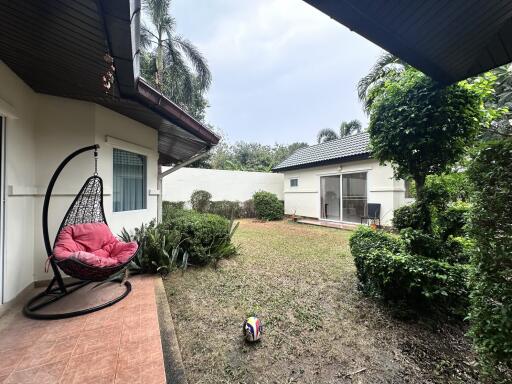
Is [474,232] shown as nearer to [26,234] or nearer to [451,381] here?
[451,381]

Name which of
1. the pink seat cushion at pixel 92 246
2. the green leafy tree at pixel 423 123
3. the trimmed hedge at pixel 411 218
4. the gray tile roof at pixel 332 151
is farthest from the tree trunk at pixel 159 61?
the trimmed hedge at pixel 411 218

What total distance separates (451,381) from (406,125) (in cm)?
279

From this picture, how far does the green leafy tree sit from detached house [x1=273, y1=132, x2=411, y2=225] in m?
4.32

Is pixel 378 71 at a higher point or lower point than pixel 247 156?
higher

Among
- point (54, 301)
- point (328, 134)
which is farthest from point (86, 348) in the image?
point (328, 134)

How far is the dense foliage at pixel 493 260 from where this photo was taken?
1517 mm

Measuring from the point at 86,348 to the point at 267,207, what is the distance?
33.7 feet

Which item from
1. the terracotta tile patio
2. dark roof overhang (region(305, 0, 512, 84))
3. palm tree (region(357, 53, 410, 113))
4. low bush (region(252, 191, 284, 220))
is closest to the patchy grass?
the terracotta tile patio

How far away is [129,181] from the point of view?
15.6ft

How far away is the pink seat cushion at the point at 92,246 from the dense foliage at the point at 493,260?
3.53 m

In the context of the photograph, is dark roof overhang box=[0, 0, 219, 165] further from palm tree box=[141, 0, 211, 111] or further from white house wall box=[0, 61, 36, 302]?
palm tree box=[141, 0, 211, 111]

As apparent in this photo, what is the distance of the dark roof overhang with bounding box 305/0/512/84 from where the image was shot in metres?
1.99

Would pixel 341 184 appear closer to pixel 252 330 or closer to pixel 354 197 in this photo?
pixel 354 197

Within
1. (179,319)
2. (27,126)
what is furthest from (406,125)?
(27,126)
